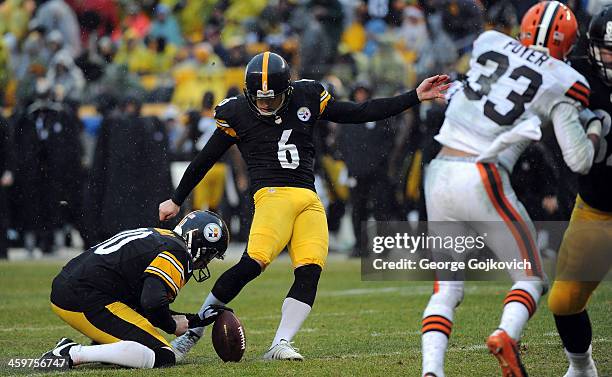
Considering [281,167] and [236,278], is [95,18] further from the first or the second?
[236,278]

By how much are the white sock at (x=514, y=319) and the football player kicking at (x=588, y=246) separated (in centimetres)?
70

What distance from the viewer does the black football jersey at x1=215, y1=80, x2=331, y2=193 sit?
7.09 m

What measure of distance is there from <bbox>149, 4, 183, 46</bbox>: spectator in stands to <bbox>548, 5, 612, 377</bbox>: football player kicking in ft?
39.8

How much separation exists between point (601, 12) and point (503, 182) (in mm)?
1095

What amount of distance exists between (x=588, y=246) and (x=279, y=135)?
6.99 ft

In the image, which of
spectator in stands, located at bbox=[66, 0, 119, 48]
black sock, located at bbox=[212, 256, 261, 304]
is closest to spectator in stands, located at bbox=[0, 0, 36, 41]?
spectator in stands, located at bbox=[66, 0, 119, 48]

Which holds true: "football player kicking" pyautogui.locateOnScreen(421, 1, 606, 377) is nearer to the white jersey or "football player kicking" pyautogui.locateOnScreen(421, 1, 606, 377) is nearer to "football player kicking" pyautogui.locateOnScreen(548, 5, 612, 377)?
the white jersey

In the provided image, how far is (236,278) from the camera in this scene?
6836mm

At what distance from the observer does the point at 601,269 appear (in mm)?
5879

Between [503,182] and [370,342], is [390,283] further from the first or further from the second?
[503,182]

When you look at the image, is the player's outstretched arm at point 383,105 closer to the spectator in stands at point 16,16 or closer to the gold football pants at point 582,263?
the gold football pants at point 582,263

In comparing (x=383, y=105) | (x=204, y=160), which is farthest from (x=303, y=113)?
(x=204, y=160)

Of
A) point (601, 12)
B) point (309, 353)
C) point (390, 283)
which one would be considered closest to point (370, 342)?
point (309, 353)

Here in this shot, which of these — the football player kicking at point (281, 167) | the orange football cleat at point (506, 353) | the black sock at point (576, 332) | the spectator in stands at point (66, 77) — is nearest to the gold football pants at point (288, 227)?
the football player kicking at point (281, 167)
